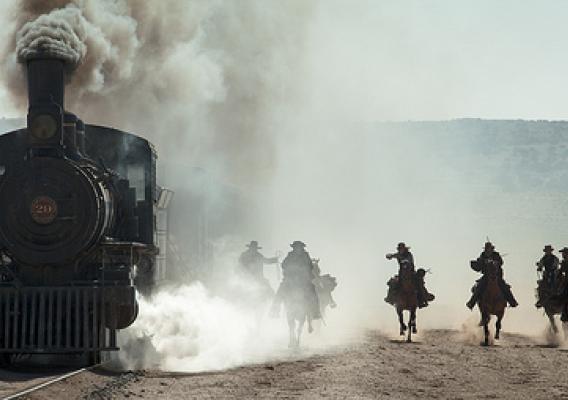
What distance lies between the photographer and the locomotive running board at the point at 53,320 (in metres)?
13.6

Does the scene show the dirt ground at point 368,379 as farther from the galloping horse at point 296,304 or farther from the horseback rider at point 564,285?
the galloping horse at point 296,304

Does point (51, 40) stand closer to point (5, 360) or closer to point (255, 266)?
point (5, 360)

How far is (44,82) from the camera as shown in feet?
46.4

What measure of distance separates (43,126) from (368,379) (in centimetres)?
623

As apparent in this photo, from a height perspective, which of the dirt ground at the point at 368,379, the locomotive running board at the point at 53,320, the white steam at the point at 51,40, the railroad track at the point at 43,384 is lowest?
the dirt ground at the point at 368,379

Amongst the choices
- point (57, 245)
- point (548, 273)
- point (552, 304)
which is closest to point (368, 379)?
point (57, 245)

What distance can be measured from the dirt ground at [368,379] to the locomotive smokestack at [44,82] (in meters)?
4.29

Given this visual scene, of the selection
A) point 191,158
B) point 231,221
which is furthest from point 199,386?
point 191,158

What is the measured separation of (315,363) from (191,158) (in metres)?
27.0

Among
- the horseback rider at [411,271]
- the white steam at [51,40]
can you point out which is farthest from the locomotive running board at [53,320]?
the horseback rider at [411,271]

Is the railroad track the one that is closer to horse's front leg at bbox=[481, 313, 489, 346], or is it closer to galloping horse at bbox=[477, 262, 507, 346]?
horse's front leg at bbox=[481, 313, 489, 346]

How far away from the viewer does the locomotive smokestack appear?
46.3 ft

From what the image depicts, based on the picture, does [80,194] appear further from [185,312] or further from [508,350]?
[508,350]

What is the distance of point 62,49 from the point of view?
1565cm
